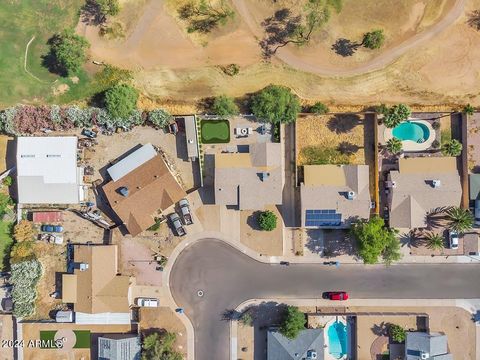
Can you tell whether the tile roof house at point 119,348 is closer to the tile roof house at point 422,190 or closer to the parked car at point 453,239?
the tile roof house at point 422,190

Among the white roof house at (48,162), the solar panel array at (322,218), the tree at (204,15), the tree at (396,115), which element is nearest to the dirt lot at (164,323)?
the white roof house at (48,162)

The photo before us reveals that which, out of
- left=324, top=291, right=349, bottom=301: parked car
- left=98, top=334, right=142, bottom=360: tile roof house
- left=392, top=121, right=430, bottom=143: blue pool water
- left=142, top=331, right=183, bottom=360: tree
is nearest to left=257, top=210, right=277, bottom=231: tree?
left=324, top=291, right=349, bottom=301: parked car

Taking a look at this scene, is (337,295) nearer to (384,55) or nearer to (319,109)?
(319,109)

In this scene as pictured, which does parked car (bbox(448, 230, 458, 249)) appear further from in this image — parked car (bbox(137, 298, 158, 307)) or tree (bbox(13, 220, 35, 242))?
tree (bbox(13, 220, 35, 242))

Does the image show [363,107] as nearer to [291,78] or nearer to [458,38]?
[291,78]

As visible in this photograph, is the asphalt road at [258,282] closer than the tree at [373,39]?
No

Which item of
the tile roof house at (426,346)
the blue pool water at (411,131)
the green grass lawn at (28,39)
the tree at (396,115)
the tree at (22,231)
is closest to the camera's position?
the tree at (396,115)
